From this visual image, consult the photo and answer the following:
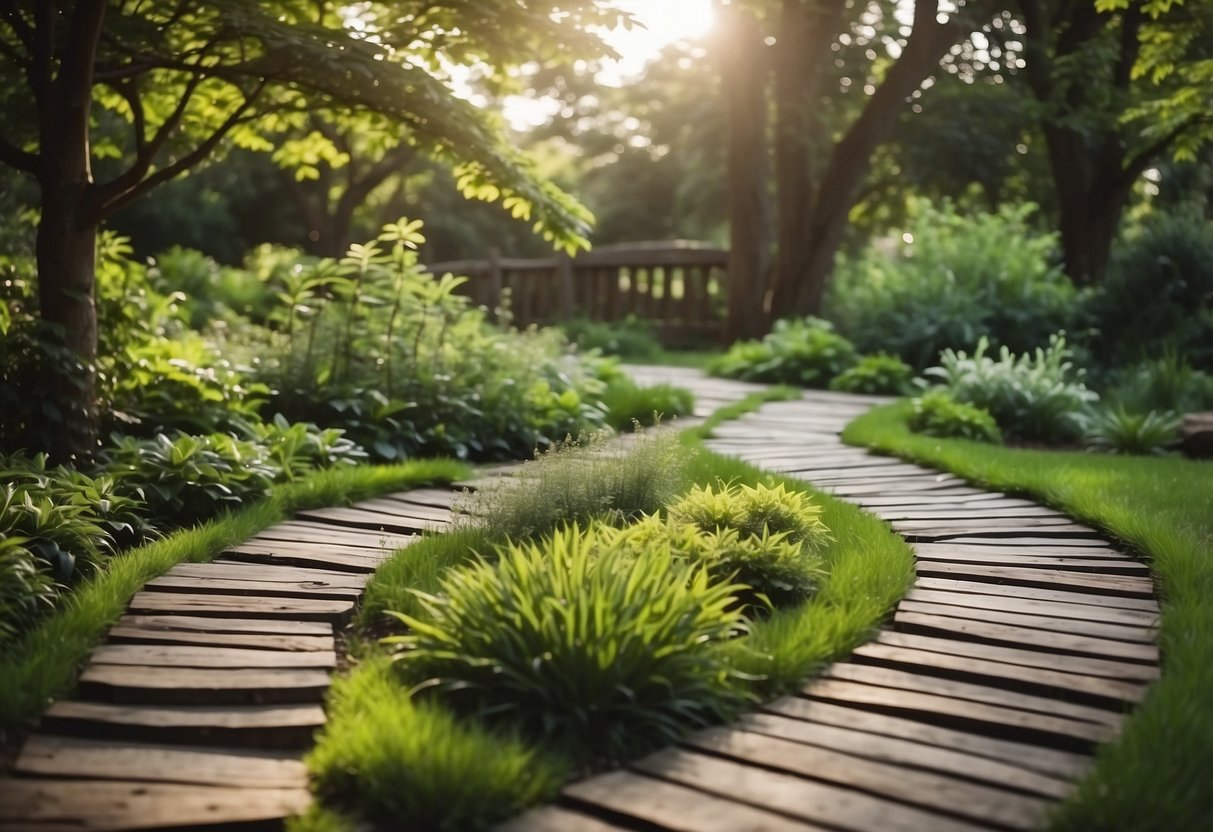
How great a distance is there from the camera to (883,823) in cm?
264

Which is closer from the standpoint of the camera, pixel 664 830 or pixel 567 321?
pixel 664 830

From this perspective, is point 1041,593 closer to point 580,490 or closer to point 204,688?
point 580,490

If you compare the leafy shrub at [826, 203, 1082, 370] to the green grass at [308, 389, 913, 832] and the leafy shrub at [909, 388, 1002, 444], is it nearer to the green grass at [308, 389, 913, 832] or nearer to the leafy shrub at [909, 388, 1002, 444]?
the leafy shrub at [909, 388, 1002, 444]

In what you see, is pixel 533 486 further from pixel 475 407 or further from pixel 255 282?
pixel 255 282

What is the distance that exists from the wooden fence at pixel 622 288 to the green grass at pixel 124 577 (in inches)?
407

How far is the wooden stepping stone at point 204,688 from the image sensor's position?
333 cm

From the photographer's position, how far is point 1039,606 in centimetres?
407

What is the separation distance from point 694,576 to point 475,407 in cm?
369

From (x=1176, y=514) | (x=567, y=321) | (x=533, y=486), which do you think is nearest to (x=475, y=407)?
(x=533, y=486)

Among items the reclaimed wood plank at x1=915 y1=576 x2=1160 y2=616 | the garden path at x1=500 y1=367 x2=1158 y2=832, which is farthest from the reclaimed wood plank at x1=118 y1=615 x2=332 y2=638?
the reclaimed wood plank at x1=915 y1=576 x2=1160 y2=616

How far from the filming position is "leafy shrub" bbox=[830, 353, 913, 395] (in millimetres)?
10844

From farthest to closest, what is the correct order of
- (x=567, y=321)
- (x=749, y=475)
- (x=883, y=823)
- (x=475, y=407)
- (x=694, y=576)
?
(x=567, y=321)
(x=475, y=407)
(x=749, y=475)
(x=694, y=576)
(x=883, y=823)

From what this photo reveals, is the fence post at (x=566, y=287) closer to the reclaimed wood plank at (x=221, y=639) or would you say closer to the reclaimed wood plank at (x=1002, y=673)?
the reclaimed wood plank at (x=221, y=639)


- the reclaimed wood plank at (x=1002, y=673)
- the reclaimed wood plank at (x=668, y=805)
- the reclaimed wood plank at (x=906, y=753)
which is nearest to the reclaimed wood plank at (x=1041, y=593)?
the reclaimed wood plank at (x=1002, y=673)
